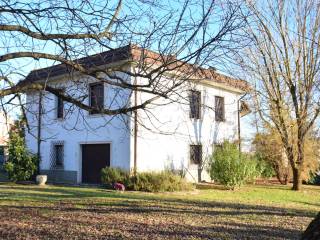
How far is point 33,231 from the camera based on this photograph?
8375mm

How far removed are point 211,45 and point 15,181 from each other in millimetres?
18998

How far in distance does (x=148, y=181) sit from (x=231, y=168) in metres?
4.62

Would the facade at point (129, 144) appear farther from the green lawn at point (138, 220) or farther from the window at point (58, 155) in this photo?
the green lawn at point (138, 220)

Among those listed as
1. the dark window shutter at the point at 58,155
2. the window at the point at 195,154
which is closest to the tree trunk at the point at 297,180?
the window at the point at 195,154

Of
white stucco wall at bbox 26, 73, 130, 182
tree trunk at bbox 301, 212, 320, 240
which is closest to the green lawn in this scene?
tree trunk at bbox 301, 212, 320, 240

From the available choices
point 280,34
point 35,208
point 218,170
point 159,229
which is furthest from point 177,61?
point 280,34

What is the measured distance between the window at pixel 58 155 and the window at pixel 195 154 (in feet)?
23.0

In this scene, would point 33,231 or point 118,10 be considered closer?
point 118,10

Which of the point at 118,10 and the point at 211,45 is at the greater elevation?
the point at 118,10

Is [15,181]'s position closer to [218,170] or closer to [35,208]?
[218,170]

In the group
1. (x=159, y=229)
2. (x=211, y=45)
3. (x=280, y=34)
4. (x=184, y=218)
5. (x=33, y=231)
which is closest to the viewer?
(x=211, y=45)

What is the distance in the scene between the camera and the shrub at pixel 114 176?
20.1 m

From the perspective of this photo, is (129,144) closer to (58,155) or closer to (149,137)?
(149,137)

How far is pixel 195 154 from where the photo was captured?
86.4 feet
